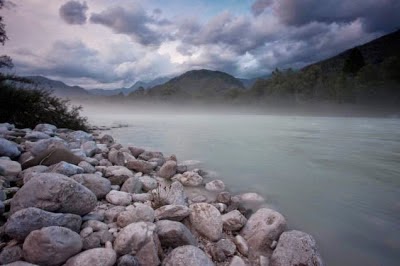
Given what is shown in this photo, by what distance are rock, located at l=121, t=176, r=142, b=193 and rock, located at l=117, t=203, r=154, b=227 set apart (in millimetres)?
1398

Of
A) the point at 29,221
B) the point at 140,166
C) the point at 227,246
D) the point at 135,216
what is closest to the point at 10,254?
the point at 29,221

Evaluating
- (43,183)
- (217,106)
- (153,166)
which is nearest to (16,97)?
(153,166)

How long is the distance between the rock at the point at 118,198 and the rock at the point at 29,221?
119 cm

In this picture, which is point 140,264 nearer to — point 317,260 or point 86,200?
point 86,200

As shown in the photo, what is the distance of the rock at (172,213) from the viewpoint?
10.7 feet

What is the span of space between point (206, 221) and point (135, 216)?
94 cm

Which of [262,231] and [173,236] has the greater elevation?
[173,236]

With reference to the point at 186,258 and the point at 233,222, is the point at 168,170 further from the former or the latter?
the point at 186,258

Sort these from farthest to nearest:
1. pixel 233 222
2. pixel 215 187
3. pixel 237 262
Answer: pixel 215 187, pixel 233 222, pixel 237 262

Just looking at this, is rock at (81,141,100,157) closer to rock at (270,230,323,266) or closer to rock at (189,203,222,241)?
rock at (189,203,222,241)

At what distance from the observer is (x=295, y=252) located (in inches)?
110

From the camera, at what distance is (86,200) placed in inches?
117

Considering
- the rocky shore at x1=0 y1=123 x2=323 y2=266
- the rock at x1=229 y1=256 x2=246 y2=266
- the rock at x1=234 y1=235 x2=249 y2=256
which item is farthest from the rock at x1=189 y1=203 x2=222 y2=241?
the rock at x1=229 y1=256 x2=246 y2=266

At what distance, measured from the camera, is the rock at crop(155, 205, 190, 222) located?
325 cm
